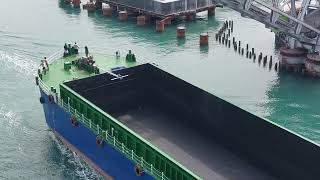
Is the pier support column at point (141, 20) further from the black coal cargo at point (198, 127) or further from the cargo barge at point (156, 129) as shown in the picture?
the black coal cargo at point (198, 127)

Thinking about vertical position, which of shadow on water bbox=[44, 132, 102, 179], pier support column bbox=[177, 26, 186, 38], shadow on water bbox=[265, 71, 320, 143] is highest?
pier support column bbox=[177, 26, 186, 38]

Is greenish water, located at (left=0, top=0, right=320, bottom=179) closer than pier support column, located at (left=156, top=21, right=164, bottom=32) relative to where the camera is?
Yes

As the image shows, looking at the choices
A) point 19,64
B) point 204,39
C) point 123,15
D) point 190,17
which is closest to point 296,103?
point 204,39

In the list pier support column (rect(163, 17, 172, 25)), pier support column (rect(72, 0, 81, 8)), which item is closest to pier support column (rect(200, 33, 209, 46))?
pier support column (rect(163, 17, 172, 25))

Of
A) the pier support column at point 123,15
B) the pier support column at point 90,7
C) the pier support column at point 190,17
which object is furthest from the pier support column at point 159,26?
the pier support column at point 90,7

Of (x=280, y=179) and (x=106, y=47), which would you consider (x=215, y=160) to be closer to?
(x=280, y=179)

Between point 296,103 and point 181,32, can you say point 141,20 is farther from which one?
point 296,103

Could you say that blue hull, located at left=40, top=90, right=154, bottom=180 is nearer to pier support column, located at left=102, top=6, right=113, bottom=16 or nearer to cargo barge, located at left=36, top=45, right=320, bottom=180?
cargo barge, located at left=36, top=45, right=320, bottom=180
